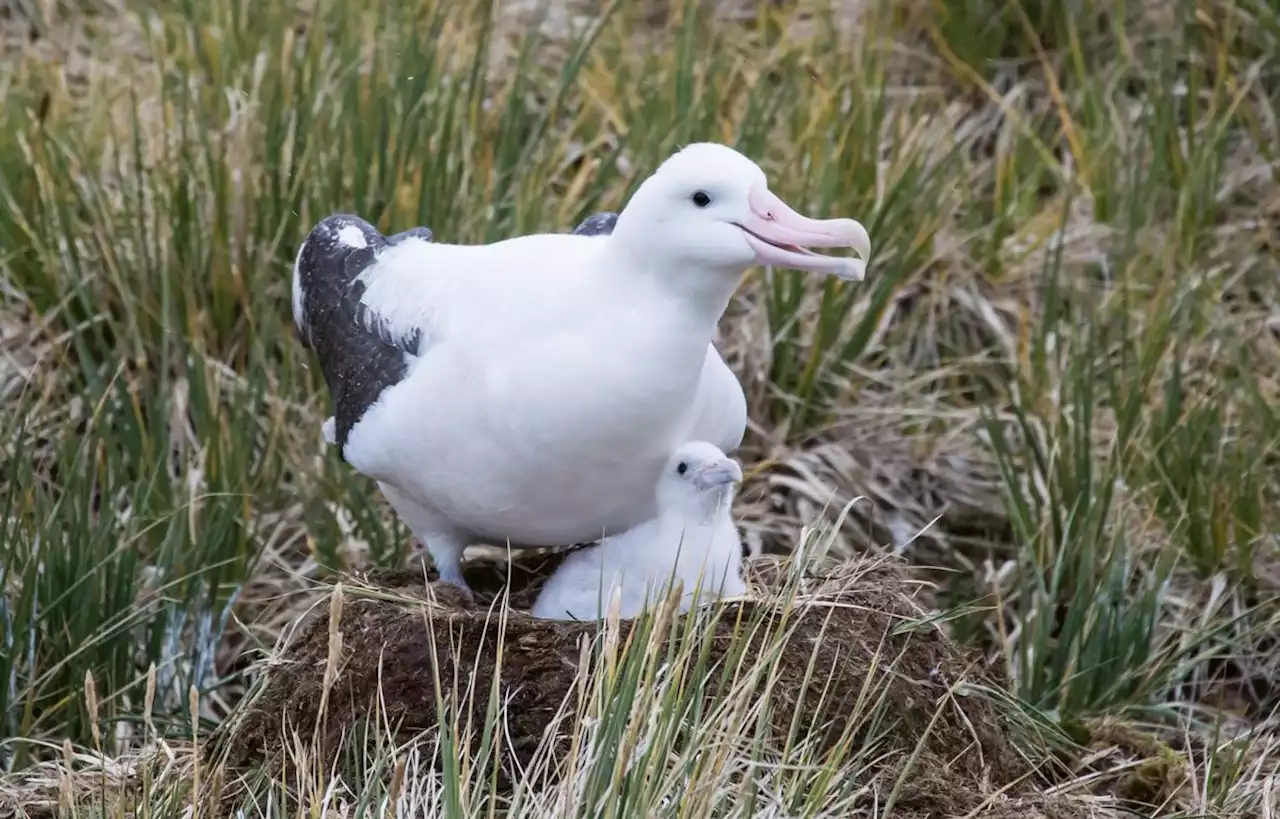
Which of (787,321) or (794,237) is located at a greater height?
(794,237)

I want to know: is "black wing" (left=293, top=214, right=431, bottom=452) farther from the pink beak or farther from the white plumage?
the pink beak

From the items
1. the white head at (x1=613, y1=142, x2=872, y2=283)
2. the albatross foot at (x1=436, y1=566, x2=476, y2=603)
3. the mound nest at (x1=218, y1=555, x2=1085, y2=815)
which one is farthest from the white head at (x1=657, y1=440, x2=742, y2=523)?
the albatross foot at (x1=436, y1=566, x2=476, y2=603)

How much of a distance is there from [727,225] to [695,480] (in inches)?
18.9

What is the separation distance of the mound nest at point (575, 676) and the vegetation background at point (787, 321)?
0.39ft

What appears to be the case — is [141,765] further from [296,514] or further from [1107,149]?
[1107,149]

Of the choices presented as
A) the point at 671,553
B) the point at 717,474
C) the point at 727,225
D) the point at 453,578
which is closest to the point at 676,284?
the point at 727,225

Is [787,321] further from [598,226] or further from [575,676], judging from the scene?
[575,676]

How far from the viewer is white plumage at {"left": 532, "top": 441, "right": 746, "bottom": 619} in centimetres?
342

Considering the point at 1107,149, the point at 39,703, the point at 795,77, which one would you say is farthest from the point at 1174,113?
the point at 39,703

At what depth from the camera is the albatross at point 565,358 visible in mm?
3229

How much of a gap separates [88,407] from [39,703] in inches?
34.9

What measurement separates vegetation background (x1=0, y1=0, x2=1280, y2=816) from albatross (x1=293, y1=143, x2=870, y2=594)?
52cm

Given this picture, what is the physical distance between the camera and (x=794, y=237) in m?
3.20

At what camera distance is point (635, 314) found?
325 centimetres
